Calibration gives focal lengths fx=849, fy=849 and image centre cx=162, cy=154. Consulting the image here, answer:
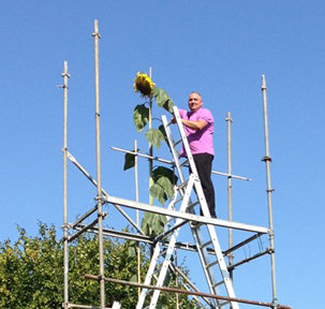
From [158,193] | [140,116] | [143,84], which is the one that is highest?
[143,84]

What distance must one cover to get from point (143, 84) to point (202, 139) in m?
1.14

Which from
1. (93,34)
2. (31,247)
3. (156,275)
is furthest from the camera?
(31,247)

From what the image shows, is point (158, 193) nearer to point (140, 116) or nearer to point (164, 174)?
point (164, 174)

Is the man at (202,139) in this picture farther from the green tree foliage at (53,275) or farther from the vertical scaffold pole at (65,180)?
the green tree foliage at (53,275)

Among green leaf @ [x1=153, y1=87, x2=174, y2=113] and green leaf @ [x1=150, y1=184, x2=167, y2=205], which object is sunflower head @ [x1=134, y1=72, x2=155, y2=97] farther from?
green leaf @ [x1=150, y1=184, x2=167, y2=205]

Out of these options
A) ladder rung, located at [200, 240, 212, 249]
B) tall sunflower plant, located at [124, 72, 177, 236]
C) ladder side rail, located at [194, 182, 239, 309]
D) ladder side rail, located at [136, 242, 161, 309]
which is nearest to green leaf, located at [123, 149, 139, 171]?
tall sunflower plant, located at [124, 72, 177, 236]

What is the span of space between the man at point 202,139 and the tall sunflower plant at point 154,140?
14.7 inches

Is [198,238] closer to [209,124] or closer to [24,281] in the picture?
[209,124]

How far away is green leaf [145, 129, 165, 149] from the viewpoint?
10.6 m

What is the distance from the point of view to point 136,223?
34.4 ft

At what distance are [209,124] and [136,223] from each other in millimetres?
1519

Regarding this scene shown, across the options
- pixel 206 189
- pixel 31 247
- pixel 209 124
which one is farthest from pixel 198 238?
pixel 31 247

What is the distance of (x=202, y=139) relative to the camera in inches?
411

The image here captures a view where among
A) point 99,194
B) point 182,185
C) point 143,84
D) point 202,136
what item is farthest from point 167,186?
point 99,194
